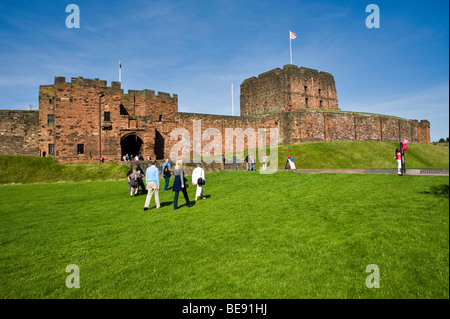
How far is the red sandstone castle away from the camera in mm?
24297

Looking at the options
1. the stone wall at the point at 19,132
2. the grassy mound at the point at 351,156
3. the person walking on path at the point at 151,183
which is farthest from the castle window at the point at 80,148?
the person walking on path at the point at 151,183

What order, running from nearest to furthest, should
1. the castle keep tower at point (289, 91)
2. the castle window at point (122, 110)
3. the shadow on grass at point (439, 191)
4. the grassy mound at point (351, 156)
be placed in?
1. the shadow on grass at point (439, 191)
2. the grassy mound at point (351, 156)
3. the castle window at point (122, 110)
4. the castle keep tower at point (289, 91)

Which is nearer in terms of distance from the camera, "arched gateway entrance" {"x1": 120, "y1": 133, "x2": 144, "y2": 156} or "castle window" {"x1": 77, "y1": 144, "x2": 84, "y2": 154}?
"castle window" {"x1": 77, "y1": 144, "x2": 84, "y2": 154}

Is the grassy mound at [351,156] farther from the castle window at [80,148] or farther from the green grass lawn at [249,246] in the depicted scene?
the castle window at [80,148]

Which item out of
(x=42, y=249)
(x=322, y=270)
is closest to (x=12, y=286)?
(x=42, y=249)

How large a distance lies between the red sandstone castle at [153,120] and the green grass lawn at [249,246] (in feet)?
53.1

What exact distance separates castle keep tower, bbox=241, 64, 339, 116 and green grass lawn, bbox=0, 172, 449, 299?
29.1 metres

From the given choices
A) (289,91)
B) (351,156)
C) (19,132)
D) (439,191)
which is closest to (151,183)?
(439,191)

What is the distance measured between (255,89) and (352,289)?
1560 inches

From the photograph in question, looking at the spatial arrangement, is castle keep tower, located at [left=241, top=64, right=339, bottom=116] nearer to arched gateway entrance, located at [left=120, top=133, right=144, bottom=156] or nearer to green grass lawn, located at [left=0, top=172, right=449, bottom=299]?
arched gateway entrance, located at [left=120, top=133, right=144, bottom=156]

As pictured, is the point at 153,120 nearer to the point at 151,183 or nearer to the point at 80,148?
the point at 80,148

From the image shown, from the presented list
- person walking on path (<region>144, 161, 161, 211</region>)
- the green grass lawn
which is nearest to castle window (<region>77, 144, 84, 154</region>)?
the green grass lawn

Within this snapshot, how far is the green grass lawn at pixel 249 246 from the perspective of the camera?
3900 millimetres
